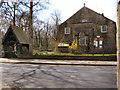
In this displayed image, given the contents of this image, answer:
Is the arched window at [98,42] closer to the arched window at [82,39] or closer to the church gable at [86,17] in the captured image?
the arched window at [82,39]

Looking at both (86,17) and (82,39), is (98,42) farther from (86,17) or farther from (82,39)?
(86,17)

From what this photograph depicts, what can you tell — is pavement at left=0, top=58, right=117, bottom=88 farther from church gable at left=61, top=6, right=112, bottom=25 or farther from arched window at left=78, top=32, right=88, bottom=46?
church gable at left=61, top=6, right=112, bottom=25

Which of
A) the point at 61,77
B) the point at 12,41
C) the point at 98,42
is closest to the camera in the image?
the point at 61,77

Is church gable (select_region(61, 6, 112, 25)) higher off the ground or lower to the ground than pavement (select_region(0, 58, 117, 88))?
higher

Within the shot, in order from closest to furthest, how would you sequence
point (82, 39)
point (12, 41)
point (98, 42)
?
point (12, 41) < point (82, 39) < point (98, 42)

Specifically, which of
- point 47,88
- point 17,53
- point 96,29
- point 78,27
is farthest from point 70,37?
point 47,88

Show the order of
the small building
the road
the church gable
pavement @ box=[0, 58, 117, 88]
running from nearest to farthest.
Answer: the road
pavement @ box=[0, 58, 117, 88]
the small building
the church gable

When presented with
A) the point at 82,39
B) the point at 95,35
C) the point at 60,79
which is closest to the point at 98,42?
the point at 95,35

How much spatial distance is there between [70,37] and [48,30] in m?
29.2

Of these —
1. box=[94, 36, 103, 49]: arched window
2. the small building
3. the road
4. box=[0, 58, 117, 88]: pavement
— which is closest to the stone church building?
box=[94, 36, 103, 49]: arched window

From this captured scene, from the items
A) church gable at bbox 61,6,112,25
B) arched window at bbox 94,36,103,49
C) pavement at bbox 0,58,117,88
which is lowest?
pavement at bbox 0,58,117,88

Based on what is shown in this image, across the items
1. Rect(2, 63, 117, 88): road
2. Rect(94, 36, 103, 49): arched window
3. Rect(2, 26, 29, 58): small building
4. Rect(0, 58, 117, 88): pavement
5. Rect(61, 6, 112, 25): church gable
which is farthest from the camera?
Rect(61, 6, 112, 25): church gable

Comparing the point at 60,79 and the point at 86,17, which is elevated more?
the point at 86,17

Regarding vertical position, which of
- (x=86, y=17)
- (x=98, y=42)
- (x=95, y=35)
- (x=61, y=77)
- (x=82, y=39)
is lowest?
(x=61, y=77)
